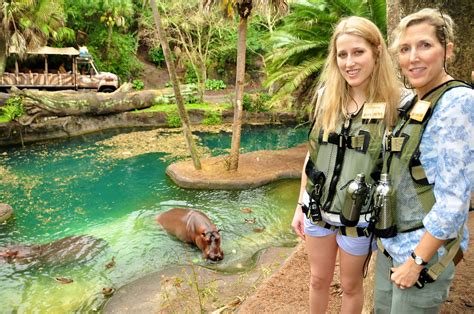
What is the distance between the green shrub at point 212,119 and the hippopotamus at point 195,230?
33.4 feet

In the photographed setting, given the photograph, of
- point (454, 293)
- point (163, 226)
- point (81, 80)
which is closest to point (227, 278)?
point (163, 226)

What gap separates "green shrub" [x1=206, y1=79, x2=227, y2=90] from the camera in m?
25.7

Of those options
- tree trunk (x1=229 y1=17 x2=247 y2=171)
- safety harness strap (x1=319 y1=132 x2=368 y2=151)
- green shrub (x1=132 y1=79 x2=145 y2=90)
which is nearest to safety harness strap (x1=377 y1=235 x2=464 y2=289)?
safety harness strap (x1=319 y1=132 x2=368 y2=151)

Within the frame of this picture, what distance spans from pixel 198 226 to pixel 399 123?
5.40m

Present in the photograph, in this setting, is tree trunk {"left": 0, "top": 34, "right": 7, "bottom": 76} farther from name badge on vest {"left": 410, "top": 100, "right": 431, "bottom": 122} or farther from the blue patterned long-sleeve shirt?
the blue patterned long-sleeve shirt

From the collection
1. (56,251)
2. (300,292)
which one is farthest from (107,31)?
(300,292)

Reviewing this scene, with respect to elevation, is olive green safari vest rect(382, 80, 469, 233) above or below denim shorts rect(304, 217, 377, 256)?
above

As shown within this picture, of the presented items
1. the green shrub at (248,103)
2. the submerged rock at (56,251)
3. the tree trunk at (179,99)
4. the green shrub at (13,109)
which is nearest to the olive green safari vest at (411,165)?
the submerged rock at (56,251)

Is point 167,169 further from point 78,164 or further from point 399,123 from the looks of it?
point 399,123

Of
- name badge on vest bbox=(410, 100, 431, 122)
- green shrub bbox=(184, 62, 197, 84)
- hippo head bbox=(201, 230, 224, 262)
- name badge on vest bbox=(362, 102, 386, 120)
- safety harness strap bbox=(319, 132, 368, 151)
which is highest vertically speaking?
name badge on vest bbox=(410, 100, 431, 122)

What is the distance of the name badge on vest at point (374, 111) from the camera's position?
6.39 ft

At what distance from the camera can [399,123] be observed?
5.98 feet

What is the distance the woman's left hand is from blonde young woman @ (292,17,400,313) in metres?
0.36

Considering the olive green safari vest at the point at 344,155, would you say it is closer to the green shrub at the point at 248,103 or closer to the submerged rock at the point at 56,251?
the submerged rock at the point at 56,251
